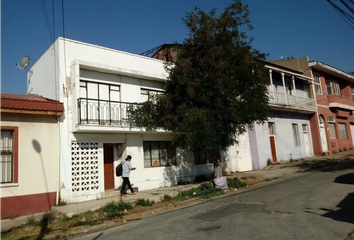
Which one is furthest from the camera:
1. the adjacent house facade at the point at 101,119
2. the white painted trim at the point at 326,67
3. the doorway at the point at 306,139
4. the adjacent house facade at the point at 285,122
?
the white painted trim at the point at 326,67

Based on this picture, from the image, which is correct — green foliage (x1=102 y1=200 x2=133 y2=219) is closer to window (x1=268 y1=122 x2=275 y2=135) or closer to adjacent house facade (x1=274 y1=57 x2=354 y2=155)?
window (x1=268 y1=122 x2=275 y2=135)

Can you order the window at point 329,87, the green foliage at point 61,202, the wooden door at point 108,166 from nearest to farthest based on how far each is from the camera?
the green foliage at point 61,202, the wooden door at point 108,166, the window at point 329,87

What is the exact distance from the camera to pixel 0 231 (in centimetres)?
829

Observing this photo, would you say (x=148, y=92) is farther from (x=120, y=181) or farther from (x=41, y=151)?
(x=41, y=151)

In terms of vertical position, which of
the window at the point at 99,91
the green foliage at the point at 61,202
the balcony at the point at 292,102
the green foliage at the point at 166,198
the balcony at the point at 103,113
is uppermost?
the balcony at the point at 292,102

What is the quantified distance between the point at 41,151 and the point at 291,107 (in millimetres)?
18001

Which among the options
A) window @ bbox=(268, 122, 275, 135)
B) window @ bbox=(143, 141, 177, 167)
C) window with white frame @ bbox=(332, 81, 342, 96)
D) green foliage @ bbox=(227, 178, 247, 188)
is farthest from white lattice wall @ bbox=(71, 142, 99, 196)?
window with white frame @ bbox=(332, 81, 342, 96)

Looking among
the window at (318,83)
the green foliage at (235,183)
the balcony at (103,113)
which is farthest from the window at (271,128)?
the balcony at (103,113)

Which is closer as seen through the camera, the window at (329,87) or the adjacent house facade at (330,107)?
the adjacent house facade at (330,107)

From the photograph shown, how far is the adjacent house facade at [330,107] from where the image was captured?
2514 centimetres

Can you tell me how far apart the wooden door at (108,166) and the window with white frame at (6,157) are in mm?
3854

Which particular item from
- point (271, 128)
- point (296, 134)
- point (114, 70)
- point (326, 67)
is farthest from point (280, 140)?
point (114, 70)

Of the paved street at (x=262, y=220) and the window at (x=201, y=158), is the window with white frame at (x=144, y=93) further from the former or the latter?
the paved street at (x=262, y=220)

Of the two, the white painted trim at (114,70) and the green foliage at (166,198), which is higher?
the white painted trim at (114,70)
